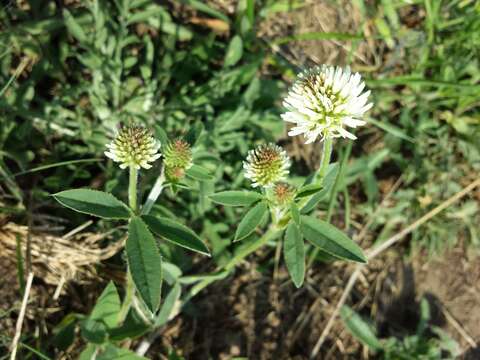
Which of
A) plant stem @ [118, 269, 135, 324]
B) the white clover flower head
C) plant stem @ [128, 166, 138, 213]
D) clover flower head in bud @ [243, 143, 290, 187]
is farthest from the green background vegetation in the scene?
the white clover flower head

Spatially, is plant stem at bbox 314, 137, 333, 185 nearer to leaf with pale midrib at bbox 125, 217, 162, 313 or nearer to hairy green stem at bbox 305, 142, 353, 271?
leaf with pale midrib at bbox 125, 217, 162, 313

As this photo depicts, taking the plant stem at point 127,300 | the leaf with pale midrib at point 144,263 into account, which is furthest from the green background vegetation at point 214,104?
the leaf with pale midrib at point 144,263

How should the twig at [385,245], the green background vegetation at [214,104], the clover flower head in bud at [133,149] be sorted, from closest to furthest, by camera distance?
1. the clover flower head in bud at [133,149]
2. the green background vegetation at [214,104]
3. the twig at [385,245]

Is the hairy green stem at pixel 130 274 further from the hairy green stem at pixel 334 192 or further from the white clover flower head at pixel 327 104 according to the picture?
the hairy green stem at pixel 334 192

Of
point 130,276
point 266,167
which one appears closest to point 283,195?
point 266,167

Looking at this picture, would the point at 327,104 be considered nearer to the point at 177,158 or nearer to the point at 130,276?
the point at 177,158

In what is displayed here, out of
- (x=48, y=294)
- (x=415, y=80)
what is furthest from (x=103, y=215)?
(x=415, y=80)
